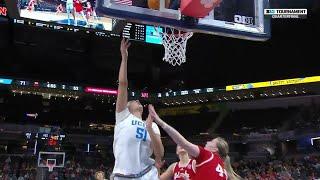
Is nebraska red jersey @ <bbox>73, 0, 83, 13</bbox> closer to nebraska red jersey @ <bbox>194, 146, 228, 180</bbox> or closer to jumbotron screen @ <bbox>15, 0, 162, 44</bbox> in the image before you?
jumbotron screen @ <bbox>15, 0, 162, 44</bbox>

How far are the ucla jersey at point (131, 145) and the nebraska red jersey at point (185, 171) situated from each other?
38 cm

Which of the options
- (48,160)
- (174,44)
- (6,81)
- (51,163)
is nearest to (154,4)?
(174,44)

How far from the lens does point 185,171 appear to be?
14.0 ft

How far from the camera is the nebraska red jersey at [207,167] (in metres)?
3.70

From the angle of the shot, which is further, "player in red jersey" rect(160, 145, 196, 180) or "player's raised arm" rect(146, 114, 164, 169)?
"player in red jersey" rect(160, 145, 196, 180)

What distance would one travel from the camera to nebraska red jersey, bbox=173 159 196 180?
409 cm

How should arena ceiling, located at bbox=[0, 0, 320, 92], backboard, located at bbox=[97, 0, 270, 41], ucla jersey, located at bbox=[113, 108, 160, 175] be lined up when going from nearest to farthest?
ucla jersey, located at bbox=[113, 108, 160, 175] → backboard, located at bbox=[97, 0, 270, 41] → arena ceiling, located at bbox=[0, 0, 320, 92]

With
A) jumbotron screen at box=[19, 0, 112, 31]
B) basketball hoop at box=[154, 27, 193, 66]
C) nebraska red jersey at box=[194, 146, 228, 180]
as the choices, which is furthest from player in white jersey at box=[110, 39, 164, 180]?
jumbotron screen at box=[19, 0, 112, 31]

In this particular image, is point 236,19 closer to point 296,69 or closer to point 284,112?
point 296,69

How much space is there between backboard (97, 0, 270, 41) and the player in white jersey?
1.33m

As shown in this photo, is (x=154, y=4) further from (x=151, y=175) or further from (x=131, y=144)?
(x=151, y=175)

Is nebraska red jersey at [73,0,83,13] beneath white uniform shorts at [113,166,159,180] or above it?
above

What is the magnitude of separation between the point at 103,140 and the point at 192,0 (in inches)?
752

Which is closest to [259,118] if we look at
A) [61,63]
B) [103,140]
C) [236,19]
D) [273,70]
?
[273,70]
